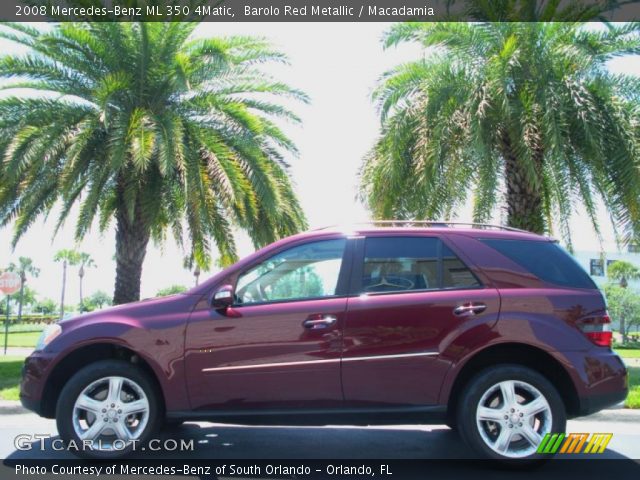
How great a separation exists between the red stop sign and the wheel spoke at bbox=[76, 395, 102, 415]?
1653 cm

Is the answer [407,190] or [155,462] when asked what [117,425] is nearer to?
[155,462]

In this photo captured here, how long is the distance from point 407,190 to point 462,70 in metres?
2.49

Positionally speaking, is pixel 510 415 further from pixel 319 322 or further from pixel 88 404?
pixel 88 404

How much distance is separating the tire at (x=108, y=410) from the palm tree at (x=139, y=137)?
6.77 metres

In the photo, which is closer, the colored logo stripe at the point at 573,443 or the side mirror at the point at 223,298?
the colored logo stripe at the point at 573,443

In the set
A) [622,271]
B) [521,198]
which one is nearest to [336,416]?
[521,198]

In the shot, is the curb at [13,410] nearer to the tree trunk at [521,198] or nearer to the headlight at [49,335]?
the headlight at [49,335]

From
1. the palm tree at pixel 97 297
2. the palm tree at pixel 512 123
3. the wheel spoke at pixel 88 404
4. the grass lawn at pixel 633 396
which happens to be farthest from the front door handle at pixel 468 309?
the palm tree at pixel 97 297

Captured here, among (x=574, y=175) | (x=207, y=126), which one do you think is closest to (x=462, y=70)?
(x=574, y=175)

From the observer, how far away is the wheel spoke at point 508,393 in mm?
5067

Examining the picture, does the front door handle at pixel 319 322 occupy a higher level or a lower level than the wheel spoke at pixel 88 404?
higher

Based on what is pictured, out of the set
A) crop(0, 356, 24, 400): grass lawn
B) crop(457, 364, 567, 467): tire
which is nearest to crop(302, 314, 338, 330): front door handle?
crop(457, 364, 567, 467): tire

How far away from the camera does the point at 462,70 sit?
12297 millimetres

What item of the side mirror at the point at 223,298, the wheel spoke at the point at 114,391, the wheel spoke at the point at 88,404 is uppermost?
the side mirror at the point at 223,298
